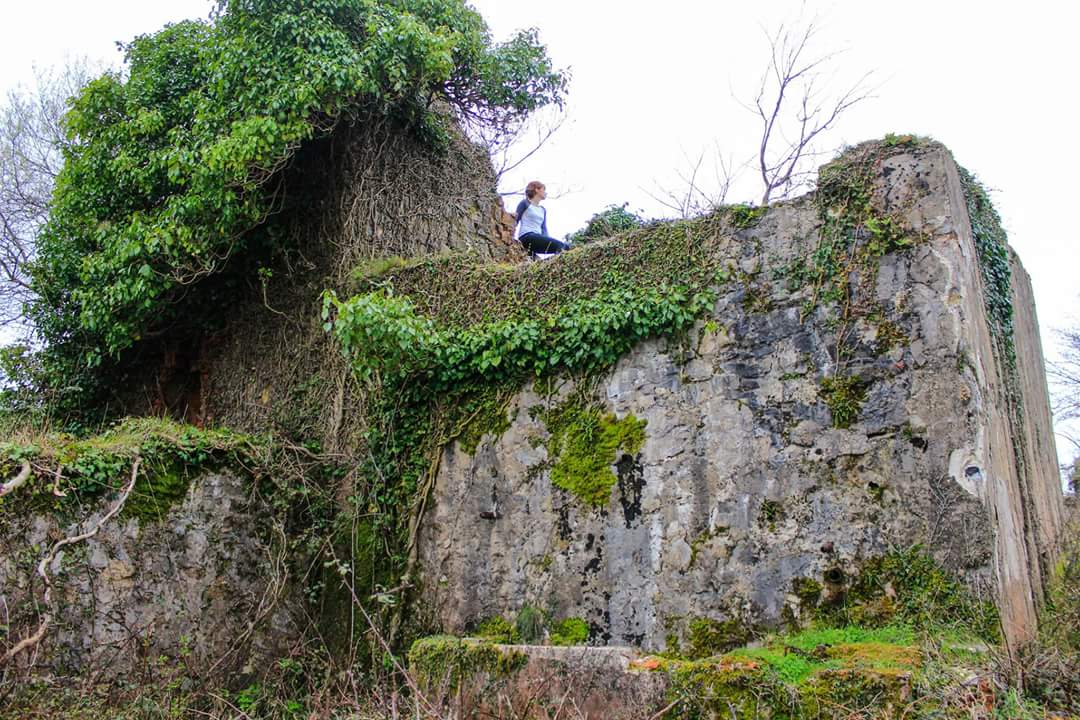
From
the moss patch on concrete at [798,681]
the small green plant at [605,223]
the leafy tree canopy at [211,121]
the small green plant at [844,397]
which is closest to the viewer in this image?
the moss patch on concrete at [798,681]

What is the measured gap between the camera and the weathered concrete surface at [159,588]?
23.3ft

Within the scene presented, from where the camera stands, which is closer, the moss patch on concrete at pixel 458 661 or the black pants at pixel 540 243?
the moss patch on concrete at pixel 458 661

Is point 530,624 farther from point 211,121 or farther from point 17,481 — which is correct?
point 211,121

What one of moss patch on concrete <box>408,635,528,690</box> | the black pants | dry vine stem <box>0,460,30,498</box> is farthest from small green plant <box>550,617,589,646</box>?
the black pants

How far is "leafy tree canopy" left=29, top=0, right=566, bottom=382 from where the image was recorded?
936 cm

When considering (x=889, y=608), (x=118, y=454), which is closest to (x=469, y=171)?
(x=118, y=454)

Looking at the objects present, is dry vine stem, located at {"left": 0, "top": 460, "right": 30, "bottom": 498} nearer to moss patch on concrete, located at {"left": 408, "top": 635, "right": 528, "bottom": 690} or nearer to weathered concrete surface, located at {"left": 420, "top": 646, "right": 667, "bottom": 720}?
moss patch on concrete, located at {"left": 408, "top": 635, "right": 528, "bottom": 690}

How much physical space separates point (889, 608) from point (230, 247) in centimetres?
760

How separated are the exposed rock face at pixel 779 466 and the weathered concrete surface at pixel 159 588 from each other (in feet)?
6.32

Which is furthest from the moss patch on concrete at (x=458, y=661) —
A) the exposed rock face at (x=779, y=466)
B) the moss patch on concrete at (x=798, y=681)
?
the moss patch on concrete at (x=798, y=681)

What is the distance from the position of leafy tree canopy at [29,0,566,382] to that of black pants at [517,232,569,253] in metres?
1.67

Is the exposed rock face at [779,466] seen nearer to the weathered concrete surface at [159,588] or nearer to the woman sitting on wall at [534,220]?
the weathered concrete surface at [159,588]

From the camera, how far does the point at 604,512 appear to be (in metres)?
7.18

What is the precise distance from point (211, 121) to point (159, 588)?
5.07 metres
